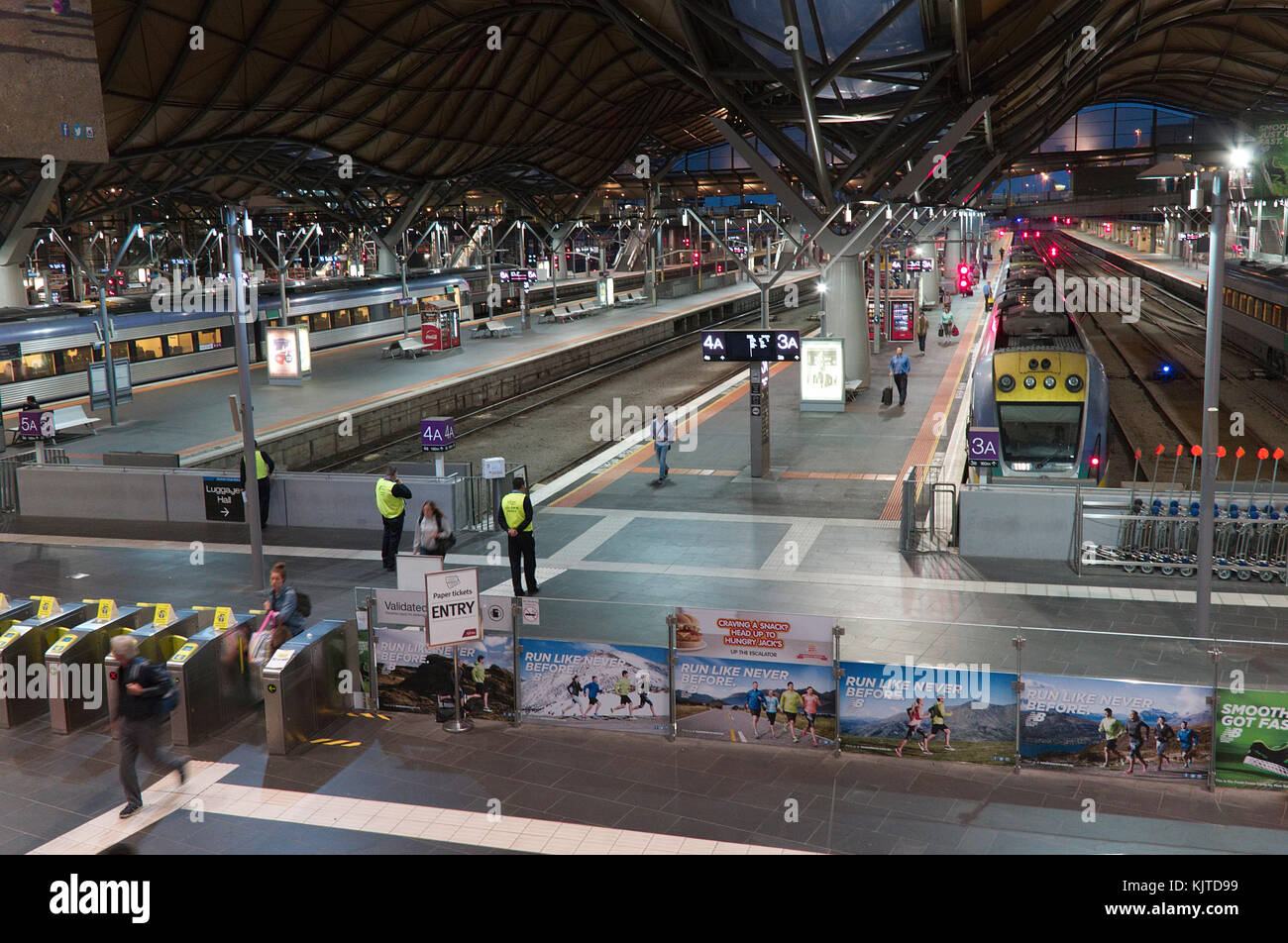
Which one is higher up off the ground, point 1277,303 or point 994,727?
point 1277,303

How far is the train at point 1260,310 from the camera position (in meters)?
31.8

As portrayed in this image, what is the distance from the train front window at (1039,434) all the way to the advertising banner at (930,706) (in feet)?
36.9

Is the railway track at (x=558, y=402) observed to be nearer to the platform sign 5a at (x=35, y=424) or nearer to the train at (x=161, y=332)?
the platform sign 5a at (x=35, y=424)

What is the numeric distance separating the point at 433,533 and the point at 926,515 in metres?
7.42

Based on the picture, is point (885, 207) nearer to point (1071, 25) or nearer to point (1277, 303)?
point (1071, 25)

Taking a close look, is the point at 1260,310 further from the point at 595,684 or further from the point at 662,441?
the point at 595,684

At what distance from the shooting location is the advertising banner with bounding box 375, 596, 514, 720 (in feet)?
34.5

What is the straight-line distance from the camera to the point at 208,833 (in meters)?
8.47

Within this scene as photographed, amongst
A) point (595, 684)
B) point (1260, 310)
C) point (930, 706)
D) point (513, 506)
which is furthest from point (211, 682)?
point (1260, 310)

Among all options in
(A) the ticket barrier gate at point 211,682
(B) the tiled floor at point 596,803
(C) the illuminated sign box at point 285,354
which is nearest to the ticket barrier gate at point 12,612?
(B) the tiled floor at point 596,803
